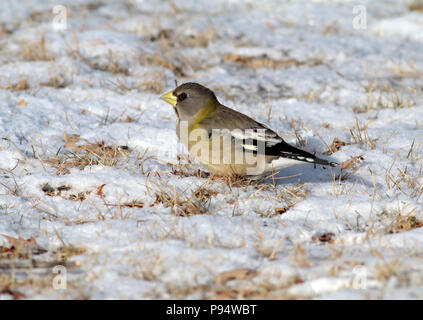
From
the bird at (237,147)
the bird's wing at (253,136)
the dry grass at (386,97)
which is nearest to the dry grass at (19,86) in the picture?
the bird at (237,147)

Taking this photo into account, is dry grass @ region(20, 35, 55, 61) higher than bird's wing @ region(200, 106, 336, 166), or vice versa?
dry grass @ region(20, 35, 55, 61)

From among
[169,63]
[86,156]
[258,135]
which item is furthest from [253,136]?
A: [169,63]

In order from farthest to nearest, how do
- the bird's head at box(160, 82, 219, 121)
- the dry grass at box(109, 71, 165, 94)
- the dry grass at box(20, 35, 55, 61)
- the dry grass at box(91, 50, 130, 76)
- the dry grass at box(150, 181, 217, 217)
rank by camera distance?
the dry grass at box(20, 35, 55, 61), the dry grass at box(91, 50, 130, 76), the dry grass at box(109, 71, 165, 94), the bird's head at box(160, 82, 219, 121), the dry grass at box(150, 181, 217, 217)

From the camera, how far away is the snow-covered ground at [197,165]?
10.8ft

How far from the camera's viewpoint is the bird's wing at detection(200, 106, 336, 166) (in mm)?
4613

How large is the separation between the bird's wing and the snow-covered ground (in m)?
0.33

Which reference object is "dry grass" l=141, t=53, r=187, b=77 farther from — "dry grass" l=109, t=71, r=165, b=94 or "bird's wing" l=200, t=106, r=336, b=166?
"bird's wing" l=200, t=106, r=336, b=166

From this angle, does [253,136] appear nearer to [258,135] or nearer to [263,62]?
[258,135]

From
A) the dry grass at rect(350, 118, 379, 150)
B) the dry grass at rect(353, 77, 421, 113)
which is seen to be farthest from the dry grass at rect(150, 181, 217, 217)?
the dry grass at rect(353, 77, 421, 113)

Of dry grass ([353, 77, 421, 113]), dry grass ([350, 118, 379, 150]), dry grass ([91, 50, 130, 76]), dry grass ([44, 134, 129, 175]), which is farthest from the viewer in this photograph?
dry grass ([91, 50, 130, 76])

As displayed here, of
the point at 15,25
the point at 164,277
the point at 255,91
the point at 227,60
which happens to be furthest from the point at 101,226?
the point at 15,25

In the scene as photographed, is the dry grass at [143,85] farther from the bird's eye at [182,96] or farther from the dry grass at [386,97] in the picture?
the dry grass at [386,97]
